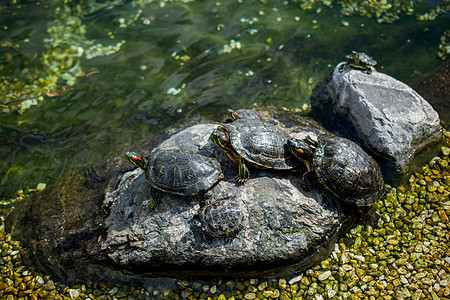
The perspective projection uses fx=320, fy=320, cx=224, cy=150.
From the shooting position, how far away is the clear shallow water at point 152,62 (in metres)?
8.00

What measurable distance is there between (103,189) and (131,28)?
6.41m

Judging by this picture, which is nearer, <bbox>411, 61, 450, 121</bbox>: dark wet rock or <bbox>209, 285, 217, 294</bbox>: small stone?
<bbox>209, 285, 217, 294</bbox>: small stone

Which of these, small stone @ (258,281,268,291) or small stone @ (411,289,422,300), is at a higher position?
small stone @ (411,289,422,300)

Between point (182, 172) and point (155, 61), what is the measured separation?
5.57m

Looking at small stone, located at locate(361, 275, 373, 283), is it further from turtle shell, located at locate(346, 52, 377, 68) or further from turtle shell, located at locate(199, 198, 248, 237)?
turtle shell, located at locate(346, 52, 377, 68)

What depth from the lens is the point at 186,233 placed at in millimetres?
5066

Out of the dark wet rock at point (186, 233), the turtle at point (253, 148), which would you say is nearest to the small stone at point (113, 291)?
the dark wet rock at point (186, 233)

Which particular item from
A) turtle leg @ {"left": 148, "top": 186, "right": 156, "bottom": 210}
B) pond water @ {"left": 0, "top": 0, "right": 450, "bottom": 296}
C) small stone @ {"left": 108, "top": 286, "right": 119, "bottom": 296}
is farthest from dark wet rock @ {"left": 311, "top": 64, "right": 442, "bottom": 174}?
small stone @ {"left": 108, "top": 286, "right": 119, "bottom": 296}

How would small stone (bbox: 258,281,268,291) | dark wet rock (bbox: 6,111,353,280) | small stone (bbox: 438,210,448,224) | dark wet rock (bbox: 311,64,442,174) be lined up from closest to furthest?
dark wet rock (bbox: 6,111,353,280) < small stone (bbox: 258,281,268,291) < small stone (bbox: 438,210,448,224) < dark wet rock (bbox: 311,64,442,174)

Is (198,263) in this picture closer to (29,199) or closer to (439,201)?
(29,199)

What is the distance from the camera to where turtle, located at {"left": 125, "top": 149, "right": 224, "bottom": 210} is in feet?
17.0

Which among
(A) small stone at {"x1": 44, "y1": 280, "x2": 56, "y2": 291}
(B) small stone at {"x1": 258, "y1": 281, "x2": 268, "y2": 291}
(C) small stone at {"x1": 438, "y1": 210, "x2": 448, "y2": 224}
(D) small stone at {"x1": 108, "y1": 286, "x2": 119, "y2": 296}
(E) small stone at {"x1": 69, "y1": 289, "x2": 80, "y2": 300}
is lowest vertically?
(A) small stone at {"x1": 44, "y1": 280, "x2": 56, "y2": 291}

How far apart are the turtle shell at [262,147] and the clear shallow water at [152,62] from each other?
2350 millimetres

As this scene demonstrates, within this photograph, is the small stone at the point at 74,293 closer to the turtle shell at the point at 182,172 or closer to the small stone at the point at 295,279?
the turtle shell at the point at 182,172
